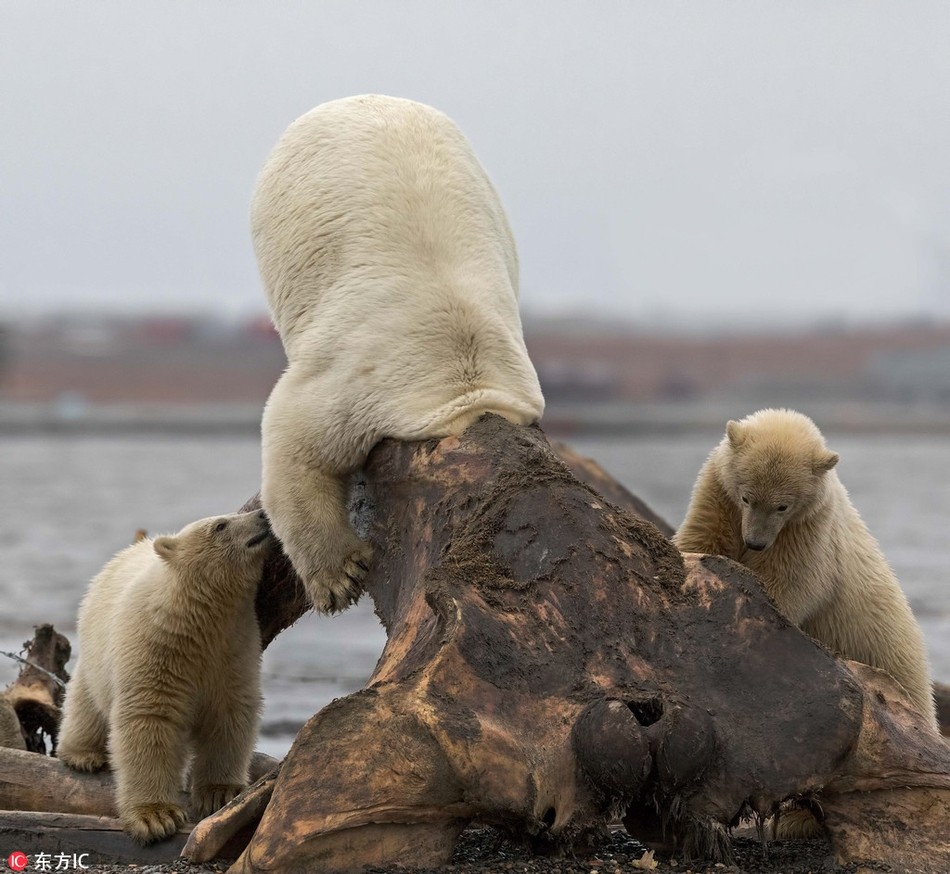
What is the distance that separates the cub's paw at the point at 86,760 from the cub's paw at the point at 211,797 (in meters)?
0.42

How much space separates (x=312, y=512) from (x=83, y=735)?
6.03 ft

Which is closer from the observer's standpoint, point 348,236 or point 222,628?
point 348,236

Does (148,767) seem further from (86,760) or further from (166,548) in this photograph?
(166,548)

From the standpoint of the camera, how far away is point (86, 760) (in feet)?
19.4

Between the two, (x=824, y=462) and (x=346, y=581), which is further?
(x=824, y=462)

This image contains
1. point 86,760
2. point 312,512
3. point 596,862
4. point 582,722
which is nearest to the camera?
point 582,722

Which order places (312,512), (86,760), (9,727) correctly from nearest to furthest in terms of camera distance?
(312,512) < (86,760) < (9,727)

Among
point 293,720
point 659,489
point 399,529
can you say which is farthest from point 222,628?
point 659,489

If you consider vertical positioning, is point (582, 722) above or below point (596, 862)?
above

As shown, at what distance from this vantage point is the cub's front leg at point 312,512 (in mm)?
4871

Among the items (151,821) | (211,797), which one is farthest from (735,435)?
(151,821)

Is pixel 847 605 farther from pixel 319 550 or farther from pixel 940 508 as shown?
pixel 940 508

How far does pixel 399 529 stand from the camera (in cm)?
479

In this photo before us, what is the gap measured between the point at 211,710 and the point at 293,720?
3.00 meters
